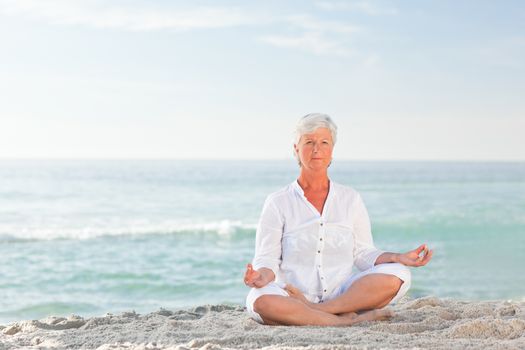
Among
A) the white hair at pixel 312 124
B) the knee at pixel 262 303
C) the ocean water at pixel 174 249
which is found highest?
the white hair at pixel 312 124

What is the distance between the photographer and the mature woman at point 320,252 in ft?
13.5

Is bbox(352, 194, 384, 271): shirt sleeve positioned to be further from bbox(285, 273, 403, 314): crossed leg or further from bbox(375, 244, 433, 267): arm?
bbox(285, 273, 403, 314): crossed leg

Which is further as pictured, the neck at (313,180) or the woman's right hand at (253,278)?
the neck at (313,180)

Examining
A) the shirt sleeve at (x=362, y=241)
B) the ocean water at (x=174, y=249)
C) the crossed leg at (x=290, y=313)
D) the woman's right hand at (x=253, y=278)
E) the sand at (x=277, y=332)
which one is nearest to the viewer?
the sand at (x=277, y=332)

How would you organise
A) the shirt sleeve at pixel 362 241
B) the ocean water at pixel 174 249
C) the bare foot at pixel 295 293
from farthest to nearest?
1. the ocean water at pixel 174 249
2. the shirt sleeve at pixel 362 241
3. the bare foot at pixel 295 293

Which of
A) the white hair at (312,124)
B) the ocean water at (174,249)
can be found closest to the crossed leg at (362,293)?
the white hair at (312,124)

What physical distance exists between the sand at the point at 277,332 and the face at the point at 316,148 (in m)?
0.97

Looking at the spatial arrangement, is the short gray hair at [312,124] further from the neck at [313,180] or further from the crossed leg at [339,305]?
the crossed leg at [339,305]

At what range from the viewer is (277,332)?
3672mm

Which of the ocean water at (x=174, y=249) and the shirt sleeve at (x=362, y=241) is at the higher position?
the shirt sleeve at (x=362, y=241)

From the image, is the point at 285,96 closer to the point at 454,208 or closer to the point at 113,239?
the point at 454,208

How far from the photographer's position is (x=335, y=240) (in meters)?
4.16

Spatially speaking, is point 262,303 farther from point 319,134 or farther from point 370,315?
point 319,134

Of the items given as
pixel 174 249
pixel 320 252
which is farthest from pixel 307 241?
pixel 174 249
